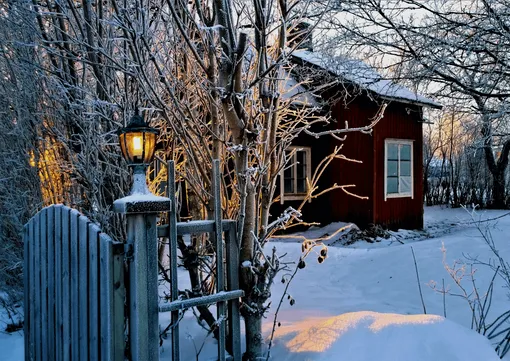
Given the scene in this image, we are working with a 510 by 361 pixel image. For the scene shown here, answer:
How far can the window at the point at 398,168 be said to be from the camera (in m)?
13.8

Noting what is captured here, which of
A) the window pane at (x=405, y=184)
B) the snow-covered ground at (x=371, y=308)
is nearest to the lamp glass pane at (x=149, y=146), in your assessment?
the snow-covered ground at (x=371, y=308)

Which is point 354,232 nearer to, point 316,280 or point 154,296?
point 316,280

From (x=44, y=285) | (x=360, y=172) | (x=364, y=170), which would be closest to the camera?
(x=44, y=285)

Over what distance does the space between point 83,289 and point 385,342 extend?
6.93 ft

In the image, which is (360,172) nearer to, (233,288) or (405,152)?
(405,152)

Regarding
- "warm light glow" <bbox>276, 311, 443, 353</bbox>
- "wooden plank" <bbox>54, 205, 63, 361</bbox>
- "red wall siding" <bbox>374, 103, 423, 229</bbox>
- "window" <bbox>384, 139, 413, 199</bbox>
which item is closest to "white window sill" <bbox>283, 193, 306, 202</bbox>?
"red wall siding" <bbox>374, 103, 423, 229</bbox>

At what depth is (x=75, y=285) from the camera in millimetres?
2803

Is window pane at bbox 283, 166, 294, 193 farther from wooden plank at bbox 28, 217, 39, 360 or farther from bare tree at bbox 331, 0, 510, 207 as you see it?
wooden plank at bbox 28, 217, 39, 360

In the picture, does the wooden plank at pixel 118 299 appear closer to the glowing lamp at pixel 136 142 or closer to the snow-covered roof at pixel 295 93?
the glowing lamp at pixel 136 142

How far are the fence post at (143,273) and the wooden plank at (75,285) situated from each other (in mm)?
468

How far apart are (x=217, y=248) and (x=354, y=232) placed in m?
9.89

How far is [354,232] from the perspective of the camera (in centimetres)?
1234

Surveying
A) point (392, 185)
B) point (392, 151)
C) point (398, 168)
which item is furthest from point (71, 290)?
point (398, 168)

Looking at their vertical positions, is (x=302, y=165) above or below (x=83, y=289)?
above
